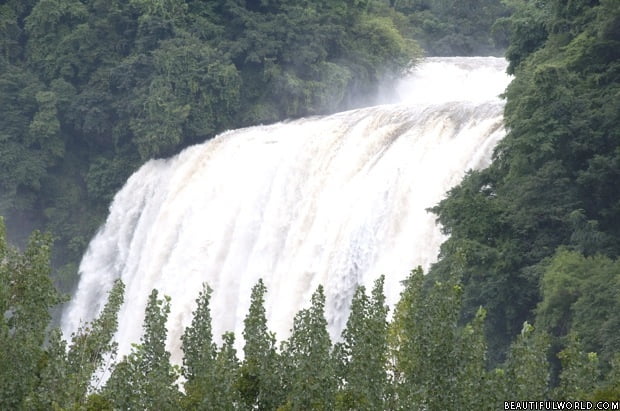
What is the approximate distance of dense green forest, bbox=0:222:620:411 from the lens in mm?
16688

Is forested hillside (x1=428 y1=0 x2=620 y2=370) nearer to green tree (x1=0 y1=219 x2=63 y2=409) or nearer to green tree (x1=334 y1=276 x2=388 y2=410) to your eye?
green tree (x1=334 y1=276 x2=388 y2=410)

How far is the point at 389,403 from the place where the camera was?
1706cm

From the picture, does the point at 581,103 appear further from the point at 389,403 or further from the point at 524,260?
the point at 389,403

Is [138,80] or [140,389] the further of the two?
[138,80]

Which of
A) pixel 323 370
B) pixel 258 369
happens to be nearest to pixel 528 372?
pixel 323 370

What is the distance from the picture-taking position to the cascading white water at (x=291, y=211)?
33.0m

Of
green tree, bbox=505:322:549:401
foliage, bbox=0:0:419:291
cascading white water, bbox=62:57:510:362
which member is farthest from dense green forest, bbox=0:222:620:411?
foliage, bbox=0:0:419:291

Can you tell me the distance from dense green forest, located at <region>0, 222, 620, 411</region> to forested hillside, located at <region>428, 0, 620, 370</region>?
376 inches

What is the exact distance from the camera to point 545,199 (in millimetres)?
29391

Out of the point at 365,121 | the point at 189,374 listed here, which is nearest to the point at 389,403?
the point at 189,374

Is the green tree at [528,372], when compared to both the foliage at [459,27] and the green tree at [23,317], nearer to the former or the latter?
the green tree at [23,317]

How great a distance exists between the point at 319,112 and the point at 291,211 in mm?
11105

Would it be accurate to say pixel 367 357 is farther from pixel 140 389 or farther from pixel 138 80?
pixel 138 80

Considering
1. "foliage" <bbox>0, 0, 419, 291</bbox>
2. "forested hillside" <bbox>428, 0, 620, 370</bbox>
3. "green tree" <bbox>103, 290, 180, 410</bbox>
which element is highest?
"foliage" <bbox>0, 0, 419, 291</bbox>
